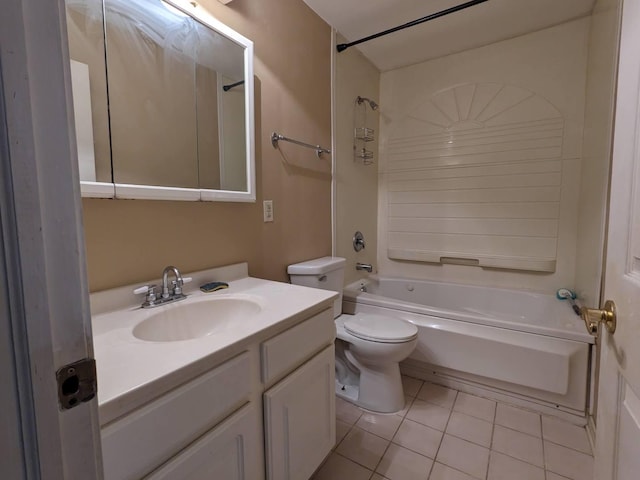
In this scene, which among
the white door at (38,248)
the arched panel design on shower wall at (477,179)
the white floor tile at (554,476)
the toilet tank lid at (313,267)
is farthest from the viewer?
the arched panel design on shower wall at (477,179)

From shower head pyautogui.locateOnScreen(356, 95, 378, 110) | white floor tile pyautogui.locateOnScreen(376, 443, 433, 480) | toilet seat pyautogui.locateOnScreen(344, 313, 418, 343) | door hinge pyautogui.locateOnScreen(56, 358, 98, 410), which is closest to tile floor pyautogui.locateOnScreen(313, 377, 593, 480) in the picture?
white floor tile pyautogui.locateOnScreen(376, 443, 433, 480)

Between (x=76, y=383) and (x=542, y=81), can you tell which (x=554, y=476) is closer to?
(x=76, y=383)

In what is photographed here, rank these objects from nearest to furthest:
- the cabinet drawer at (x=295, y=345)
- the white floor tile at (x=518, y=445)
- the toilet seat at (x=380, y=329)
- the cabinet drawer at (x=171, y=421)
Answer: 1. the cabinet drawer at (x=171, y=421)
2. the cabinet drawer at (x=295, y=345)
3. the white floor tile at (x=518, y=445)
4. the toilet seat at (x=380, y=329)

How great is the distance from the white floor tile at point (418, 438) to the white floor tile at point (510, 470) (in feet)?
0.78

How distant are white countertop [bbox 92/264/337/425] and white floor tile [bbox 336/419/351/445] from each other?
2.75ft

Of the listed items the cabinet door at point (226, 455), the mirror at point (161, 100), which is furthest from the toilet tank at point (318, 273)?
the cabinet door at point (226, 455)

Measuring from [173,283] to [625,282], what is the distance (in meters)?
1.29

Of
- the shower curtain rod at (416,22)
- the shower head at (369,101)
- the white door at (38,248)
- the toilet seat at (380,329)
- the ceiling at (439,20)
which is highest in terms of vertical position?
the ceiling at (439,20)

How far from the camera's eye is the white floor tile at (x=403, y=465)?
51.9 inches

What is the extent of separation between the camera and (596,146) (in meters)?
1.72

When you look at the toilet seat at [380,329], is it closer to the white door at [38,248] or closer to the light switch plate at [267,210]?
the light switch plate at [267,210]

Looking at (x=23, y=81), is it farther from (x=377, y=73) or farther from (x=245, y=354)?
(x=377, y=73)

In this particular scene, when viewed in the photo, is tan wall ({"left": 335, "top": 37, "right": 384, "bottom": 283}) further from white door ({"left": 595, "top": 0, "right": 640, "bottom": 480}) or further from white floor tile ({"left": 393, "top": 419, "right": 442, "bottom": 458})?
white door ({"left": 595, "top": 0, "right": 640, "bottom": 480})

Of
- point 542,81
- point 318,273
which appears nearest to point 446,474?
point 318,273
